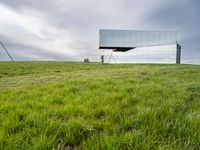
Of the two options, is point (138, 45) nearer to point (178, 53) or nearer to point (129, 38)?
point (129, 38)

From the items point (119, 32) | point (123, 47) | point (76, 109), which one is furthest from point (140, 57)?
point (76, 109)

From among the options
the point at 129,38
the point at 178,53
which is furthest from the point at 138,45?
the point at 178,53

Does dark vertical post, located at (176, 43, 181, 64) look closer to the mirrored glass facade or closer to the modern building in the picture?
the modern building

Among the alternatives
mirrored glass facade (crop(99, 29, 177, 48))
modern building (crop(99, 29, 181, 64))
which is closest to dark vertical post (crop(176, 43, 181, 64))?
modern building (crop(99, 29, 181, 64))

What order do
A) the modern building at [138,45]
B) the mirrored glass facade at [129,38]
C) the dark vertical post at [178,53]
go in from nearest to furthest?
the dark vertical post at [178,53] < the modern building at [138,45] < the mirrored glass facade at [129,38]

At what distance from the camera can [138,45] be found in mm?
45969

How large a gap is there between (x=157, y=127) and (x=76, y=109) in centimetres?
130

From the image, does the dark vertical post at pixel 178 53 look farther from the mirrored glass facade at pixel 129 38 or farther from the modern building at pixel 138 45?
the mirrored glass facade at pixel 129 38

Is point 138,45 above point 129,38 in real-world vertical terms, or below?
below

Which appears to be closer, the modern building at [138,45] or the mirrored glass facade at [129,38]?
the modern building at [138,45]

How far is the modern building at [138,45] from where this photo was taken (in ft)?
139

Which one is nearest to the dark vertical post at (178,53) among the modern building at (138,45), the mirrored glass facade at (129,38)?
the modern building at (138,45)

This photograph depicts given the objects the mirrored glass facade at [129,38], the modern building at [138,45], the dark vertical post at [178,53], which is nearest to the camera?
the dark vertical post at [178,53]

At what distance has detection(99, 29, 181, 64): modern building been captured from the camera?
42469 millimetres
